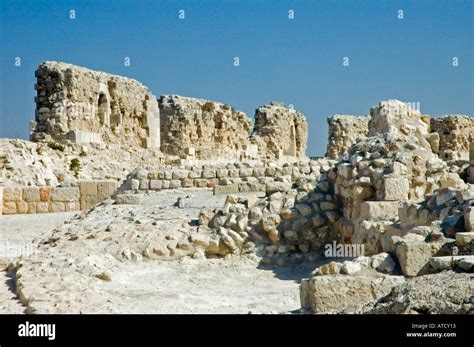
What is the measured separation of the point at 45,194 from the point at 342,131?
1813cm

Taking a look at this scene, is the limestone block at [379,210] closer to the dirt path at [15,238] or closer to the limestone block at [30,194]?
the dirt path at [15,238]

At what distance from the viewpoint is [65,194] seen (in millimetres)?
14336

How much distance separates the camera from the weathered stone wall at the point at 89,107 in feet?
61.7

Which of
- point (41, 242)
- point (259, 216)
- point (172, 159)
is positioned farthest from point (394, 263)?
point (172, 159)

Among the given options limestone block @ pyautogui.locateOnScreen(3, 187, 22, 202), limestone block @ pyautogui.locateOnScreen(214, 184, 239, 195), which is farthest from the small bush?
limestone block @ pyautogui.locateOnScreen(214, 184, 239, 195)

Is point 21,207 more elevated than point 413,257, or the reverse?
point 21,207

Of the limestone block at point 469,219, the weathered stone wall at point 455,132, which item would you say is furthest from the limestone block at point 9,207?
the weathered stone wall at point 455,132

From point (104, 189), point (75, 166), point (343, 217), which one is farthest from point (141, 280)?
point (75, 166)

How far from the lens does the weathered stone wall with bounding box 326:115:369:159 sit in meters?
29.8

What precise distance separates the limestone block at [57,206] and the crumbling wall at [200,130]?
31.9 ft

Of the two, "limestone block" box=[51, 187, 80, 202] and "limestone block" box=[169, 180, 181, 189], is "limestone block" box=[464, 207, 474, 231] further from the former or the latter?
"limestone block" box=[51, 187, 80, 202]

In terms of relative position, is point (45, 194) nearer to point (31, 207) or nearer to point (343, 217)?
point (31, 207)

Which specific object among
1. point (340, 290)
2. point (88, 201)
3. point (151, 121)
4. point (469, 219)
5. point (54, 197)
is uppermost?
point (151, 121)
